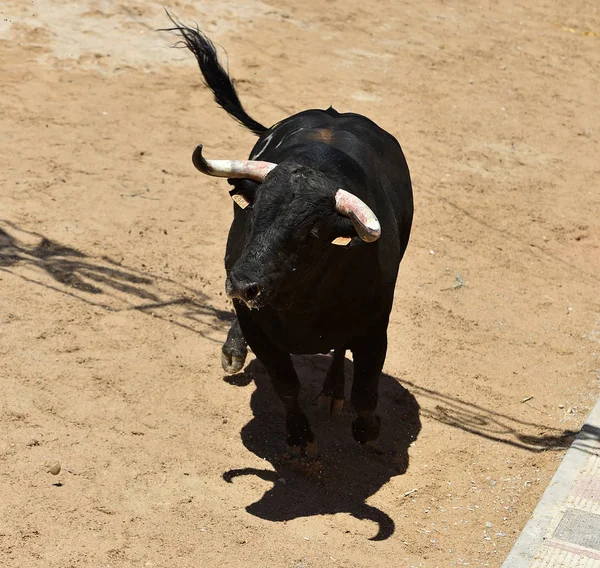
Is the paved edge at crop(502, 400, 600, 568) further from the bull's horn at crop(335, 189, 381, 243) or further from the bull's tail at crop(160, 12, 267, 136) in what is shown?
the bull's tail at crop(160, 12, 267, 136)

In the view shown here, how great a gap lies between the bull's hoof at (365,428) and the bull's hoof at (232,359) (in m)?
1.04

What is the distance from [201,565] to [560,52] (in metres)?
11.1

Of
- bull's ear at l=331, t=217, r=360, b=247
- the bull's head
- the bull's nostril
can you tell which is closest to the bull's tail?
the bull's head

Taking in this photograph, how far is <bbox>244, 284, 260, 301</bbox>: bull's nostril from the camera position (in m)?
5.07

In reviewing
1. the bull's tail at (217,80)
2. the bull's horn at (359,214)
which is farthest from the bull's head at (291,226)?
the bull's tail at (217,80)

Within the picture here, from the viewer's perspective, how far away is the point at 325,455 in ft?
21.7

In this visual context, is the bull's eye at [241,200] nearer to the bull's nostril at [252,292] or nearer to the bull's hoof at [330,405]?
the bull's nostril at [252,292]

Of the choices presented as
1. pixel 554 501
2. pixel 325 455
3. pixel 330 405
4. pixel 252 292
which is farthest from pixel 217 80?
pixel 554 501

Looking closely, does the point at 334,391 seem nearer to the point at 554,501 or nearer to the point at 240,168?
the point at 554,501

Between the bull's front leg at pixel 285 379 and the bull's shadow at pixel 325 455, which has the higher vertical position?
the bull's front leg at pixel 285 379

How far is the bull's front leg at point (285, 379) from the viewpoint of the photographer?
6309mm

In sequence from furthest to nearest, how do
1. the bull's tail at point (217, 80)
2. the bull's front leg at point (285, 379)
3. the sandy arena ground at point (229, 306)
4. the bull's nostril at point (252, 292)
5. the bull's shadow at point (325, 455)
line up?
1. the bull's tail at point (217, 80)
2. the bull's front leg at point (285, 379)
3. the bull's shadow at point (325, 455)
4. the sandy arena ground at point (229, 306)
5. the bull's nostril at point (252, 292)

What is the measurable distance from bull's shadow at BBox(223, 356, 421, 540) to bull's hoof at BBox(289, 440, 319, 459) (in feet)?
0.16

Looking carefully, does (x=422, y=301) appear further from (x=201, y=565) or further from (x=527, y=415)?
(x=201, y=565)
